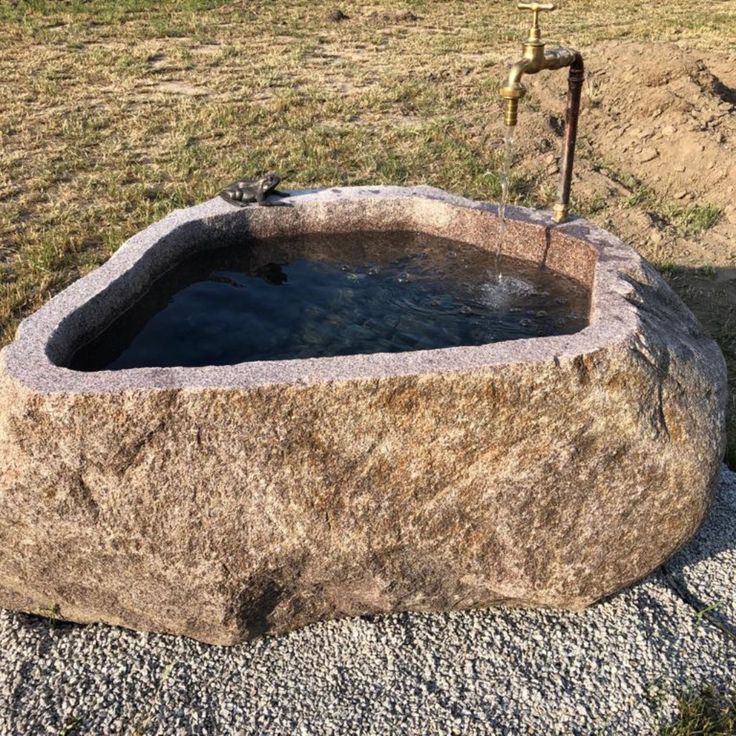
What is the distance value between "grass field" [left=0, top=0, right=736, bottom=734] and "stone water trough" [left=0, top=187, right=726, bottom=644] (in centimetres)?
88

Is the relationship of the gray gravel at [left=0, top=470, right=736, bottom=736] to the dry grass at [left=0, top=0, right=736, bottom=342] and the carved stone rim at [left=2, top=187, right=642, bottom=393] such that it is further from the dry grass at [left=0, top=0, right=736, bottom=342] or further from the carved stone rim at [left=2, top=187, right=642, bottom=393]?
the dry grass at [left=0, top=0, right=736, bottom=342]

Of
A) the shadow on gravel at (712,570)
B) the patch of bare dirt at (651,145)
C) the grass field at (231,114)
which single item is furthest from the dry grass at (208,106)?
the shadow on gravel at (712,570)

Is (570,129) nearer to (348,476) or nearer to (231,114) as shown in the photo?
(348,476)

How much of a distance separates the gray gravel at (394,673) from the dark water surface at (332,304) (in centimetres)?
117

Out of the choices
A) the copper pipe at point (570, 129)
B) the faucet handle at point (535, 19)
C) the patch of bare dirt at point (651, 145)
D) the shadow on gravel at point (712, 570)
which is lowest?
the shadow on gravel at point (712, 570)

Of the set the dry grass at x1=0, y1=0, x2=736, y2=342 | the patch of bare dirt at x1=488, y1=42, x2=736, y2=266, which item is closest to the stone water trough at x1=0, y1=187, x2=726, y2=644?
the dry grass at x1=0, y1=0, x2=736, y2=342

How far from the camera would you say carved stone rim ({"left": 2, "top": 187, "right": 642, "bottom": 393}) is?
8.70 feet

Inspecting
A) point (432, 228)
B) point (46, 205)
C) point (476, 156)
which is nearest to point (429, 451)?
point (432, 228)

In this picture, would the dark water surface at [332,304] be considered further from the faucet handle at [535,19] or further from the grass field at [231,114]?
the grass field at [231,114]

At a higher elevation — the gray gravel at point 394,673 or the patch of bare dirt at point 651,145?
the patch of bare dirt at point 651,145

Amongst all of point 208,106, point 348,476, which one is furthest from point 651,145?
point 348,476

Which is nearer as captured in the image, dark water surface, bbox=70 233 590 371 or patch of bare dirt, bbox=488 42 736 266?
dark water surface, bbox=70 233 590 371

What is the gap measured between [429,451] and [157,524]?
101 cm

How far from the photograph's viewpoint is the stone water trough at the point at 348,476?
8.62 ft
